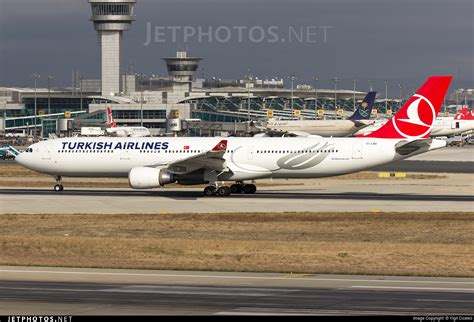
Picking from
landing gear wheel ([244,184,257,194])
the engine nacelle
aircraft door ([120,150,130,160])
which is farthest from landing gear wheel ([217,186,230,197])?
aircraft door ([120,150,130,160])

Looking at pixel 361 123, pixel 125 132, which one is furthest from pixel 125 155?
pixel 361 123

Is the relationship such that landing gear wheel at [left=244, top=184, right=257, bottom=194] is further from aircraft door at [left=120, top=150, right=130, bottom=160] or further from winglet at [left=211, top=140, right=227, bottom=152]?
aircraft door at [left=120, top=150, right=130, bottom=160]

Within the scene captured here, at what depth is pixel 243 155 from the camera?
58.6 meters

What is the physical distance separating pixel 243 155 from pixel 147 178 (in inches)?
258

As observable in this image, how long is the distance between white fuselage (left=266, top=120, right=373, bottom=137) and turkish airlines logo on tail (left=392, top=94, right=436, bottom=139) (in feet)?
325

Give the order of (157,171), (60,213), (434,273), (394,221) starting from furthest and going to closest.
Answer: (157,171) < (60,213) < (394,221) < (434,273)

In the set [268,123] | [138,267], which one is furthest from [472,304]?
[268,123]

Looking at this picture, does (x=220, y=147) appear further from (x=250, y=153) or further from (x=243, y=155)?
(x=250, y=153)

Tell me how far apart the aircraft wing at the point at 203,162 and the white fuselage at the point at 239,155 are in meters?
1.00

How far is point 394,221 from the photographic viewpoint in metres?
44.2

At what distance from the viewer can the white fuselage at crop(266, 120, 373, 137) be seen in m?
159

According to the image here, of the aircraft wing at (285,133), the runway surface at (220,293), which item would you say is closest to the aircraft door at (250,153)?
the runway surface at (220,293)

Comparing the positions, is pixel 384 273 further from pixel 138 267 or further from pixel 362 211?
pixel 362 211

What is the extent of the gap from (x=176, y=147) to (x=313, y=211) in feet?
46.4
